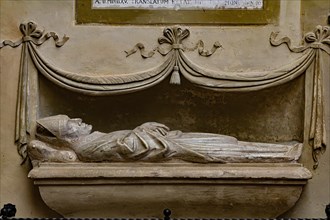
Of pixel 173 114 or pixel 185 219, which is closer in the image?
pixel 185 219

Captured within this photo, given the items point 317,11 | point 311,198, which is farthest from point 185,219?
point 317,11

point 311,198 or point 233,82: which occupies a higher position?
point 233,82

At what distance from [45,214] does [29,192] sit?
167mm

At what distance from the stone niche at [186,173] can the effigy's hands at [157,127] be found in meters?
0.20

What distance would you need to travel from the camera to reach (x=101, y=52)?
5.45 metres

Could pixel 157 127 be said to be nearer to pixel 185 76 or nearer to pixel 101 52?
pixel 185 76

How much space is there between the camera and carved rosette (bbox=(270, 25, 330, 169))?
532 cm

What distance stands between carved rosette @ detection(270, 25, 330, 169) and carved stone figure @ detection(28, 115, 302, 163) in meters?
0.12

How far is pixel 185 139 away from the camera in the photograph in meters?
5.22

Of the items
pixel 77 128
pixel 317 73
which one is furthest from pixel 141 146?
pixel 317 73

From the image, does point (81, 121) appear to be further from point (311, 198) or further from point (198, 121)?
point (311, 198)

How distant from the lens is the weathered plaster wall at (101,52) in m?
5.39

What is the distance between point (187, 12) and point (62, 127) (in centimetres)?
106

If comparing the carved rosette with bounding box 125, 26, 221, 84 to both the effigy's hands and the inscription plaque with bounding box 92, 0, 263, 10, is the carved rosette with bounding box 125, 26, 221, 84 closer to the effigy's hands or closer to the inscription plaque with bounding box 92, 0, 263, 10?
the inscription plaque with bounding box 92, 0, 263, 10
